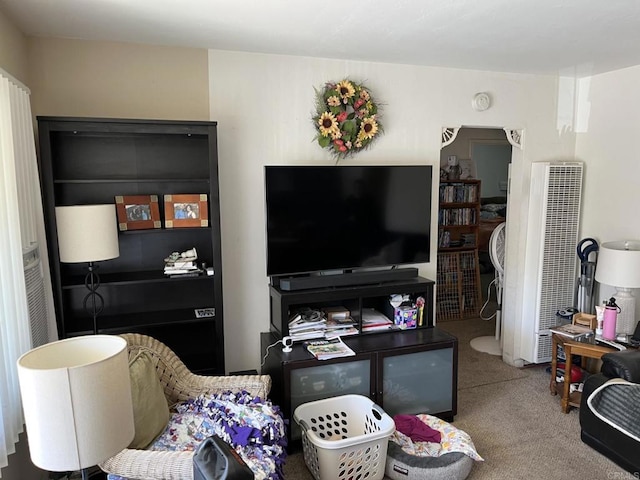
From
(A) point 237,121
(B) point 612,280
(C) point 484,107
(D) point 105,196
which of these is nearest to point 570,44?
(C) point 484,107

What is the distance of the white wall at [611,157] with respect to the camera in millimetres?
3549

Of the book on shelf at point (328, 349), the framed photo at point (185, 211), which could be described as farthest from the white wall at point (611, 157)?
the framed photo at point (185, 211)

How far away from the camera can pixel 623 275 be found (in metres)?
3.31

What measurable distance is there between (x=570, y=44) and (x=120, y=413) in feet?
10.3

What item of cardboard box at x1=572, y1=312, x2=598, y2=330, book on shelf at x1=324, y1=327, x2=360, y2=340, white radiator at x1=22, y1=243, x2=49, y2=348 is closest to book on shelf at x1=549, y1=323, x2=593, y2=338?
cardboard box at x1=572, y1=312, x2=598, y2=330

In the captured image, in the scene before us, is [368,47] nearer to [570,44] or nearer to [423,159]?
[423,159]

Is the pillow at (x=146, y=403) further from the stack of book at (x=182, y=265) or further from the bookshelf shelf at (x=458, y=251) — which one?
the bookshelf shelf at (x=458, y=251)

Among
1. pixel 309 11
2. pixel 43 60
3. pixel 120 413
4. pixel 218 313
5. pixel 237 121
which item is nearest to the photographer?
pixel 120 413

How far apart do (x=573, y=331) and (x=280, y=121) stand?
257 centimetres

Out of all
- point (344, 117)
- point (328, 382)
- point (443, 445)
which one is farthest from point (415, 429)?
point (344, 117)

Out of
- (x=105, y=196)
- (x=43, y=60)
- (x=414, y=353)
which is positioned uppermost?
(x=43, y=60)

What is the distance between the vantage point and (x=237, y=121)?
3.17m

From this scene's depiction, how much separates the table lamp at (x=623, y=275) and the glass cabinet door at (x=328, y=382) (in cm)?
187

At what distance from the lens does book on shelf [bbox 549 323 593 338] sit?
339 cm
